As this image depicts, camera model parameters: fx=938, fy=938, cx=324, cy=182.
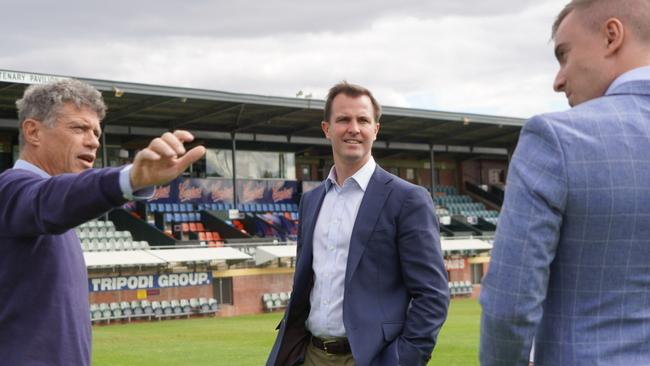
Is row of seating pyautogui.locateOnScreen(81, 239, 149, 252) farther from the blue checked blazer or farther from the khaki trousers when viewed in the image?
the blue checked blazer

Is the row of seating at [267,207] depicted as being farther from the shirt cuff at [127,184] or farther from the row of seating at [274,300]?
the shirt cuff at [127,184]

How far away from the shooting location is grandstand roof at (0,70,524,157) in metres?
31.5

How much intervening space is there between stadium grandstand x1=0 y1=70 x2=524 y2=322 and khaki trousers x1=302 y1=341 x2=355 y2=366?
21953 mm

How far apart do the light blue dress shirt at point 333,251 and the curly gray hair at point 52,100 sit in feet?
5.28

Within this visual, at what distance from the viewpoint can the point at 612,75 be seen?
2.65 meters

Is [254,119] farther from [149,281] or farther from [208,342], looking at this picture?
[208,342]

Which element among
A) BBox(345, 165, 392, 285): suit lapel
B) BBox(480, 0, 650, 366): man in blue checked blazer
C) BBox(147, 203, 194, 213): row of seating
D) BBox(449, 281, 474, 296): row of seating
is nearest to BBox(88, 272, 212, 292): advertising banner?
BBox(147, 203, 194, 213): row of seating

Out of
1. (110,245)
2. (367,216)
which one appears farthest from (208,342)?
(367,216)

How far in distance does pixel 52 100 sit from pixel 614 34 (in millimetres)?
2177

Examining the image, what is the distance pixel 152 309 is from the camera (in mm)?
27500

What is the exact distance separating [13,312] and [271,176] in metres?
39.0

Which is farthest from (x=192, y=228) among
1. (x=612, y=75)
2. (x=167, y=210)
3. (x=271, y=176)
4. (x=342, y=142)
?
(x=612, y=75)

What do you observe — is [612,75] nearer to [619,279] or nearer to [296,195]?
[619,279]

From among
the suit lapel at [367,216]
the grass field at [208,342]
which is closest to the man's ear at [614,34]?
the suit lapel at [367,216]
